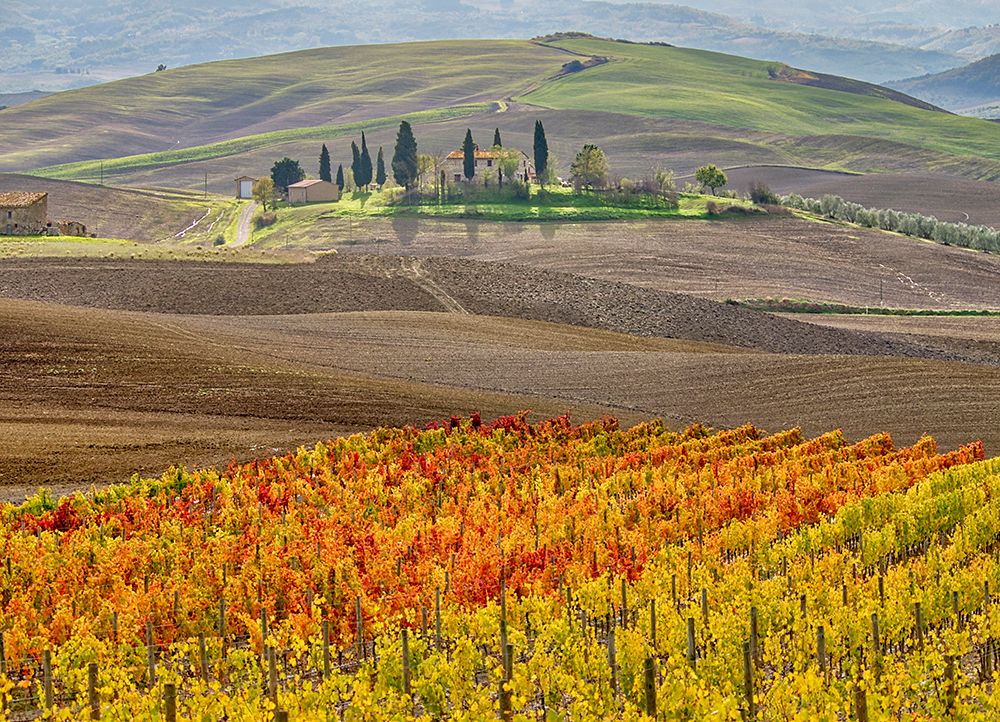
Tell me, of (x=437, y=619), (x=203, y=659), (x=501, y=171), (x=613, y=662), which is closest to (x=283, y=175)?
(x=501, y=171)

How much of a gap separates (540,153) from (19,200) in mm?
62023

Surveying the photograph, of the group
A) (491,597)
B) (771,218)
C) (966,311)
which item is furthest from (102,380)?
(771,218)

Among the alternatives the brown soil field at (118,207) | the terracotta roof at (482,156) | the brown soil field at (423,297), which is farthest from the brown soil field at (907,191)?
the brown soil field at (423,297)

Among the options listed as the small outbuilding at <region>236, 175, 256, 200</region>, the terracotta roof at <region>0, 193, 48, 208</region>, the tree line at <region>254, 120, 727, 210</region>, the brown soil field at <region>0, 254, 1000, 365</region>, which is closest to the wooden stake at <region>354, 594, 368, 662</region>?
the brown soil field at <region>0, 254, 1000, 365</region>

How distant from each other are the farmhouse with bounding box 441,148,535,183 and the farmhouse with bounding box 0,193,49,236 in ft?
187

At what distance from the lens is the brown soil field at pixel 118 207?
152 meters

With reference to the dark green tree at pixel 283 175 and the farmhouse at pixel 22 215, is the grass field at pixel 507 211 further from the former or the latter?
the farmhouse at pixel 22 215

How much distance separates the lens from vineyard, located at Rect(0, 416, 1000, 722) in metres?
20.0

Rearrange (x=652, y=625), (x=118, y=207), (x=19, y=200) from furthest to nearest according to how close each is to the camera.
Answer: (x=118, y=207) → (x=19, y=200) → (x=652, y=625)

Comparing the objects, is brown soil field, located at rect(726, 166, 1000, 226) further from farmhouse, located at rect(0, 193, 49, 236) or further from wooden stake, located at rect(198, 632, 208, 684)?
wooden stake, located at rect(198, 632, 208, 684)

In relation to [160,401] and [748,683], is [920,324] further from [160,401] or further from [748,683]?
[748,683]

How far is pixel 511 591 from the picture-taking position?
26484 mm

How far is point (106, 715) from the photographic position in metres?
18.4

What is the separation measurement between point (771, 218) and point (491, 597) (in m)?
113
